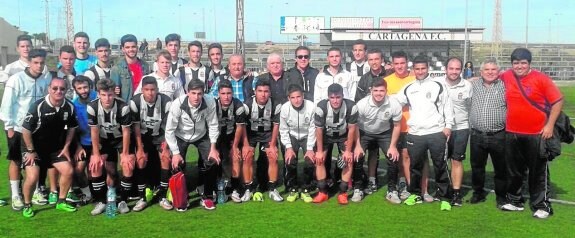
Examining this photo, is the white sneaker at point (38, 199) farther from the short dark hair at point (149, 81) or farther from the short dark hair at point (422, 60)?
the short dark hair at point (422, 60)

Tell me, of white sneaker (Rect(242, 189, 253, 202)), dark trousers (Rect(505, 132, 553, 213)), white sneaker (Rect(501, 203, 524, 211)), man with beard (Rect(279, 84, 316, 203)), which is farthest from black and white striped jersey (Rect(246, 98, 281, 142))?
white sneaker (Rect(501, 203, 524, 211))

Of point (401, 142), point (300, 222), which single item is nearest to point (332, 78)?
point (401, 142)

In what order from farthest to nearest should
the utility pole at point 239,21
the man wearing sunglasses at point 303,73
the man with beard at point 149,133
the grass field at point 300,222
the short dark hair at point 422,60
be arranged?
the utility pole at point 239,21 < the man wearing sunglasses at point 303,73 < the short dark hair at point 422,60 < the man with beard at point 149,133 < the grass field at point 300,222

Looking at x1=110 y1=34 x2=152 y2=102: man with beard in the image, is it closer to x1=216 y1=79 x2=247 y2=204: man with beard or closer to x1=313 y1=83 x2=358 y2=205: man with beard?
x1=216 y1=79 x2=247 y2=204: man with beard

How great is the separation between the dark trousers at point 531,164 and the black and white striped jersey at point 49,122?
5.20 m

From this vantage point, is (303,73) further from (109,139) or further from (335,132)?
(109,139)

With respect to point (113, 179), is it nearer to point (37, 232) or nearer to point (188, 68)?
point (37, 232)

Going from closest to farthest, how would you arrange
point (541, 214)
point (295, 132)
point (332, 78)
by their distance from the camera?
point (541, 214)
point (295, 132)
point (332, 78)

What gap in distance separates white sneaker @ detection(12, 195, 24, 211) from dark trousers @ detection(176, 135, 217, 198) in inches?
78.1

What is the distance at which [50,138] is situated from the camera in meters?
6.09

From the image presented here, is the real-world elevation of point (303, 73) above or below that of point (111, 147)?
above

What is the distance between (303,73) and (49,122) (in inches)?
132

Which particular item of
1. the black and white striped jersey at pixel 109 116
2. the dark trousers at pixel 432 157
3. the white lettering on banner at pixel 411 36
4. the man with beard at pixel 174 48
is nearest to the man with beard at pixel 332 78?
the dark trousers at pixel 432 157

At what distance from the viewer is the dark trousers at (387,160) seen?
678cm
